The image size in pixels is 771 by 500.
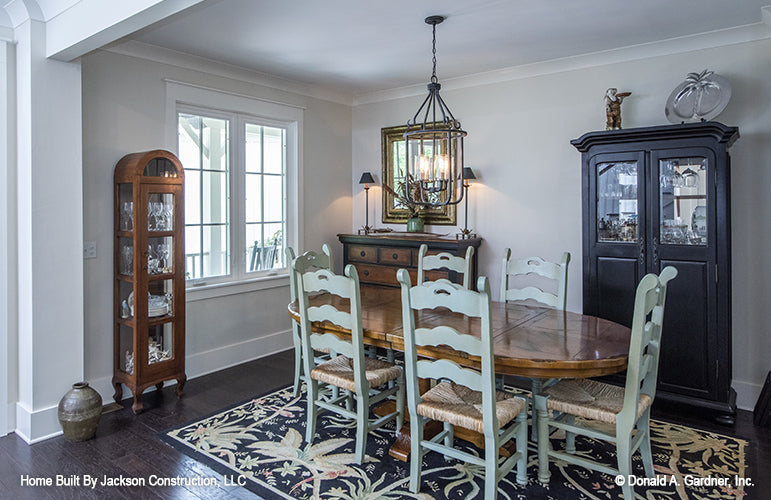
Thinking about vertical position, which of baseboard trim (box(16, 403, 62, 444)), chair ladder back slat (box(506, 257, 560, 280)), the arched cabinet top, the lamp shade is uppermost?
the lamp shade

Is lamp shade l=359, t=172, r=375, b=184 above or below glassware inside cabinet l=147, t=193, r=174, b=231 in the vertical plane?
above

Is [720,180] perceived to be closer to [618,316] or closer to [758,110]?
[758,110]

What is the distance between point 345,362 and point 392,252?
5.93ft

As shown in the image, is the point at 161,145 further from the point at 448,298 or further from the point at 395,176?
the point at 448,298

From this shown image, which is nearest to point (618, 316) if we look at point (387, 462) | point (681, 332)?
point (681, 332)

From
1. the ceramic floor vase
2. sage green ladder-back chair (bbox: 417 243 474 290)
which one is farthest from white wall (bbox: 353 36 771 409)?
the ceramic floor vase

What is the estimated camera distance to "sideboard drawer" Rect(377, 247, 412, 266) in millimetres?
4648

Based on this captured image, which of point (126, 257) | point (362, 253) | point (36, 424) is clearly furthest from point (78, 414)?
point (362, 253)

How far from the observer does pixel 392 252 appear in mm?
4758

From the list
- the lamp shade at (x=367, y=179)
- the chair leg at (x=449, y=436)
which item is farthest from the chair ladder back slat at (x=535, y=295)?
the lamp shade at (x=367, y=179)

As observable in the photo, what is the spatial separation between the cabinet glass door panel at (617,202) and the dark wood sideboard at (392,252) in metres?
1.15

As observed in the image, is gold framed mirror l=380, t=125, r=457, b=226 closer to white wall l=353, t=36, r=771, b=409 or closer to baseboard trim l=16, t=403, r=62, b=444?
white wall l=353, t=36, r=771, b=409

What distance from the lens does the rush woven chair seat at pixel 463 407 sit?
2.28m

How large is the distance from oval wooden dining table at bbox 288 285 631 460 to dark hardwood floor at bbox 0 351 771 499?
96 cm
